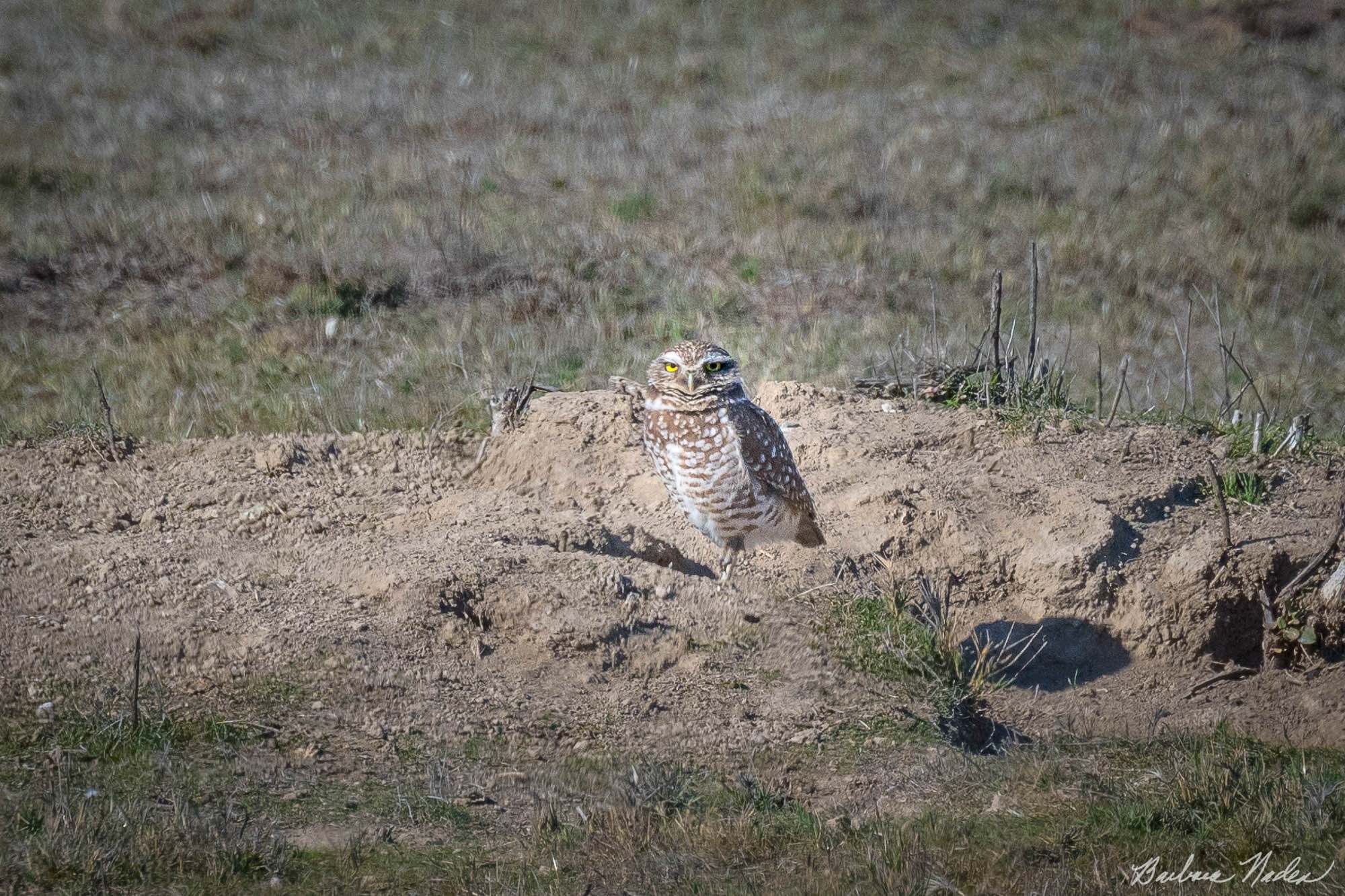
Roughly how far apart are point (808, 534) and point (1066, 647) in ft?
4.11

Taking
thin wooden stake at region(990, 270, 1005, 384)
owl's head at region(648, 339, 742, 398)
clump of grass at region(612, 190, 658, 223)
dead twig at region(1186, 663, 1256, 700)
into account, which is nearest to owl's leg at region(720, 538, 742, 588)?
owl's head at region(648, 339, 742, 398)

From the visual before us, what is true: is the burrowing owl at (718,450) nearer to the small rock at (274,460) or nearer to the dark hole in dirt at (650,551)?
the dark hole in dirt at (650,551)

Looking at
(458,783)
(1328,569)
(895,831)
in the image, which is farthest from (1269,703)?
(458,783)

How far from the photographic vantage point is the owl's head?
581 centimetres

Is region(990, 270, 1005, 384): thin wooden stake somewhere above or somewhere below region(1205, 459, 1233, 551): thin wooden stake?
above

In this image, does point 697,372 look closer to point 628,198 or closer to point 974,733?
point 974,733

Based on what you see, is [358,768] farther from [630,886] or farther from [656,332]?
[656,332]

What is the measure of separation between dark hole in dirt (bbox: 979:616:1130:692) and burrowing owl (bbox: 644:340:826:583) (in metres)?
0.95

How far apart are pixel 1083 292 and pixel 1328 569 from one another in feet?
17.2

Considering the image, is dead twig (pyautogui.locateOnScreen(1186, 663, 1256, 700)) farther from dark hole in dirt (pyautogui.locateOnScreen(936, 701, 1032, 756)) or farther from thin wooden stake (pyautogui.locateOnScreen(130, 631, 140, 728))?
thin wooden stake (pyautogui.locateOnScreen(130, 631, 140, 728))

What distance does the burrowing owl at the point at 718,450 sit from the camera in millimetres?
5797

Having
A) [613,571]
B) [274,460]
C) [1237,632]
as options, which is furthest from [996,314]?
[274,460]

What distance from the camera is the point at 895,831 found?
162 inches

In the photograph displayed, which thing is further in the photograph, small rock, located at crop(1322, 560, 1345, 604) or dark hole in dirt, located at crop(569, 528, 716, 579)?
dark hole in dirt, located at crop(569, 528, 716, 579)
